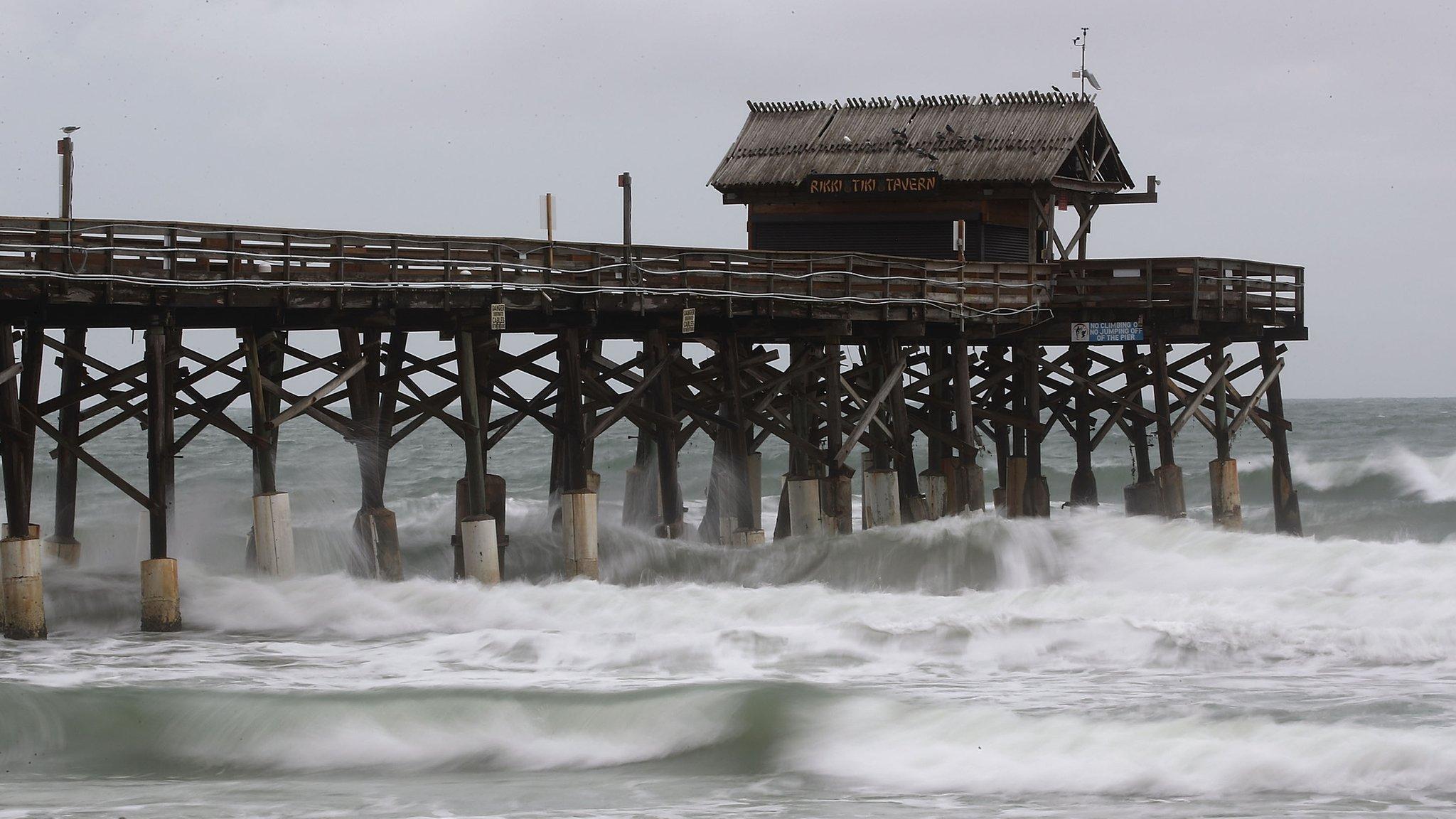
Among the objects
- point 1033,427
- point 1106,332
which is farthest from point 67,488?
point 1106,332

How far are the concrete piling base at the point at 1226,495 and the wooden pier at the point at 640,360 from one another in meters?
0.06

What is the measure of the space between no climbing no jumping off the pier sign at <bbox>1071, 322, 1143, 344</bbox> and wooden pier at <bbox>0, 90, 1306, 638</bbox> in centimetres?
4

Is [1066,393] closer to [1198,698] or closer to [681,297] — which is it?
[681,297]

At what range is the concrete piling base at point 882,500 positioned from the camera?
27156mm

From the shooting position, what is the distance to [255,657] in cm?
1928

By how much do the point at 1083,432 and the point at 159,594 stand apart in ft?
56.6

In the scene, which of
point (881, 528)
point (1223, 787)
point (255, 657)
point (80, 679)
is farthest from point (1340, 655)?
point (80, 679)

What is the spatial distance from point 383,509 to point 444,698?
268 inches

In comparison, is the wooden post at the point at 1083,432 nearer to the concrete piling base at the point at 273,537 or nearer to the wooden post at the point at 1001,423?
the wooden post at the point at 1001,423

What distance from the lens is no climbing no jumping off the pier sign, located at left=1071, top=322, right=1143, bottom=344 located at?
1123 inches

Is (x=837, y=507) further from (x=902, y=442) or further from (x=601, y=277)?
(x=601, y=277)

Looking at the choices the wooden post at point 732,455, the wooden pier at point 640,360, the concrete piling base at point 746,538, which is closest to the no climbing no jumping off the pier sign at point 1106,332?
the wooden pier at point 640,360

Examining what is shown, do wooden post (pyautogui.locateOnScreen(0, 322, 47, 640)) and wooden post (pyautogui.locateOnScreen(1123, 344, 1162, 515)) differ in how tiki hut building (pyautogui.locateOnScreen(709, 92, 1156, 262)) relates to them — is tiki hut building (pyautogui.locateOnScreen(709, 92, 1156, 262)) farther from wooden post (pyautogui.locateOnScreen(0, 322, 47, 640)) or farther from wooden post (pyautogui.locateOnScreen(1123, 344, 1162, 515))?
wooden post (pyautogui.locateOnScreen(0, 322, 47, 640))

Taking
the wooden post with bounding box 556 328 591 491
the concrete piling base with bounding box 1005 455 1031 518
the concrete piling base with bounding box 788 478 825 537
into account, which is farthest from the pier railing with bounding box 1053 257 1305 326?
the wooden post with bounding box 556 328 591 491
